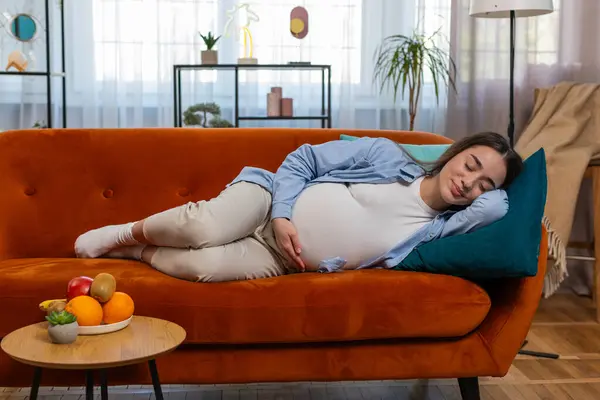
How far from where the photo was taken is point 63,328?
1.58m

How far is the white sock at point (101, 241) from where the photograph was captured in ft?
7.47

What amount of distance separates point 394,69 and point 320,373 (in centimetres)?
259

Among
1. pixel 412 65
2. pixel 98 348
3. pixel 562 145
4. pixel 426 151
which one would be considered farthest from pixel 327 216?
pixel 412 65

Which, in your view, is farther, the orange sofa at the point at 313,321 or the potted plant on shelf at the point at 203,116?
the potted plant on shelf at the point at 203,116

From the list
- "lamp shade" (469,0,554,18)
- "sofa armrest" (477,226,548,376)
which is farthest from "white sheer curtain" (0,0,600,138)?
"sofa armrest" (477,226,548,376)

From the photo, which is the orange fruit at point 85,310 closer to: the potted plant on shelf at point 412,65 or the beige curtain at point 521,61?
the potted plant on shelf at point 412,65

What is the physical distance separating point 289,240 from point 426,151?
0.57m

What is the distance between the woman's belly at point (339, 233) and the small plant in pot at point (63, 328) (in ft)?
2.40

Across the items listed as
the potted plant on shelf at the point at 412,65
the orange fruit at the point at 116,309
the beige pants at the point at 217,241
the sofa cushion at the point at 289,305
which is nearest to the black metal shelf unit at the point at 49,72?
the potted plant on shelf at the point at 412,65

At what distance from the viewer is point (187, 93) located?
4363 millimetres

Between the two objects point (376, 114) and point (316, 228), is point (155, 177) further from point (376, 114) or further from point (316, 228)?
point (376, 114)

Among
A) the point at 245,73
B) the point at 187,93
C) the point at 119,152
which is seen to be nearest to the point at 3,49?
the point at 187,93

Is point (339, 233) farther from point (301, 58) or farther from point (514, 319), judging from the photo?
point (301, 58)

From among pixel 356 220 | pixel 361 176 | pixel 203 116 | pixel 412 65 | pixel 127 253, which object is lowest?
pixel 127 253
